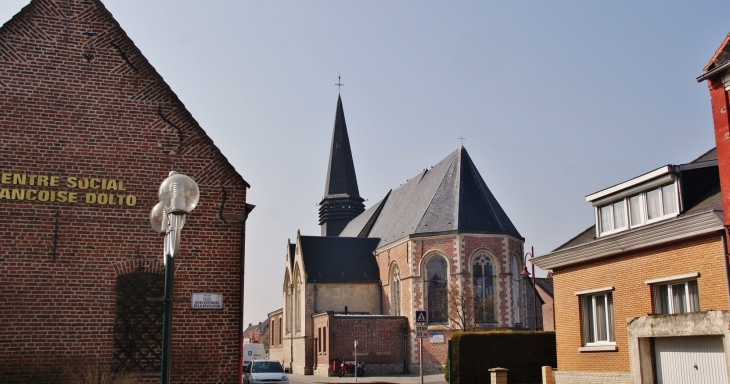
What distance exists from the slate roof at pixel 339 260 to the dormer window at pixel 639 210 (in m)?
29.0

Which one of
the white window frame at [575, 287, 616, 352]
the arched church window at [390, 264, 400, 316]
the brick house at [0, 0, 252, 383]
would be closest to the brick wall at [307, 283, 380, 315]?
the arched church window at [390, 264, 400, 316]

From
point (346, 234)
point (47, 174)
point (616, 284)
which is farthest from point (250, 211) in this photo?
point (346, 234)

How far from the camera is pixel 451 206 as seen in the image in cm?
4138

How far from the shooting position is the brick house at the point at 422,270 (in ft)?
130

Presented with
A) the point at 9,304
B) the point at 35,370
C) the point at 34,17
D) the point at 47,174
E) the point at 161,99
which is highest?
the point at 34,17

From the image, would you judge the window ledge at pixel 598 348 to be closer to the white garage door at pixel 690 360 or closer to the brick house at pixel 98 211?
the white garage door at pixel 690 360

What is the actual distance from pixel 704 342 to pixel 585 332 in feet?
16.2

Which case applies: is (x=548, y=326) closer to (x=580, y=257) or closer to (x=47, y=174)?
(x=580, y=257)

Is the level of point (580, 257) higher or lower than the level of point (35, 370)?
higher

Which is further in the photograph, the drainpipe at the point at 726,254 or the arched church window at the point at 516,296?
the arched church window at the point at 516,296

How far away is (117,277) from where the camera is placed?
1324 cm

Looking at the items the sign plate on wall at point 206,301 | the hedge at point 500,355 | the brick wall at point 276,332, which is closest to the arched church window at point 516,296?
the hedge at point 500,355

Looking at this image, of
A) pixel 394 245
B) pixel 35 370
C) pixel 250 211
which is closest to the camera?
pixel 35 370

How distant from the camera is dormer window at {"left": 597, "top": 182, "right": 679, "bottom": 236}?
16266mm
